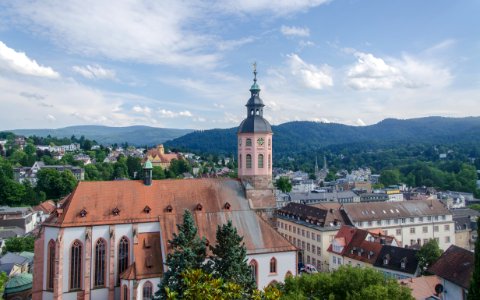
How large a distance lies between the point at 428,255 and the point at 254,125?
74.5 feet

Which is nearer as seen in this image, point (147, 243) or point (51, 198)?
point (147, 243)

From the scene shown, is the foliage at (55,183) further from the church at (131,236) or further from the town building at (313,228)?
the church at (131,236)

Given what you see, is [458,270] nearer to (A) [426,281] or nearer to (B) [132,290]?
(A) [426,281]

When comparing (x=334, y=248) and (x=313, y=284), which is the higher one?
(x=313, y=284)

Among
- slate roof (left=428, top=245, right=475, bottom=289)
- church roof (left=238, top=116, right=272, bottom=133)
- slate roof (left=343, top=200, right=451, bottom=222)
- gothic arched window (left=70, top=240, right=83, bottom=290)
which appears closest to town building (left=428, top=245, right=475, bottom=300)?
slate roof (left=428, top=245, right=475, bottom=289)

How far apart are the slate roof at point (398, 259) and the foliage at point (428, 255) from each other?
0.65 metres

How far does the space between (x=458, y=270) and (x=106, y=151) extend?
16828cm

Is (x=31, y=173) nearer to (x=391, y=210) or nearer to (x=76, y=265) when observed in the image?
(x=76, y=265)

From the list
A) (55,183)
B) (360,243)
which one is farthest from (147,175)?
(55,183)

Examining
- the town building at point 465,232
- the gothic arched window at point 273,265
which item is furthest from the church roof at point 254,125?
the town building at point 465,232

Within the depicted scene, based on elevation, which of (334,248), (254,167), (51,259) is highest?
(254,167)

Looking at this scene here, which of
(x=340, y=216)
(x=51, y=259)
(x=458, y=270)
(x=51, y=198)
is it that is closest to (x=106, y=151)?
(x=51, y=198)

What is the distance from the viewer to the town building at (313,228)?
197 feet

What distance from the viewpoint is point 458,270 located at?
35750mm
